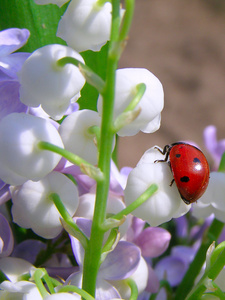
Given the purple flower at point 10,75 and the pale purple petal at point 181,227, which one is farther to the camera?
the pale purple petal at point 181,227

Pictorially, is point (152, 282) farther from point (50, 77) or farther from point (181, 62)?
point (181, 62)

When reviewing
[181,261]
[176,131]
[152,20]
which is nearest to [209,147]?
[181,261]

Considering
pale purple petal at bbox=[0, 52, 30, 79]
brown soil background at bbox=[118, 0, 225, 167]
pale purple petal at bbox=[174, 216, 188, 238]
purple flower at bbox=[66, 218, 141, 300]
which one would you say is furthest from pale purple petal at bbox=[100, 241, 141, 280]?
brown soil background at bbox=[118, 0, 225, 167]

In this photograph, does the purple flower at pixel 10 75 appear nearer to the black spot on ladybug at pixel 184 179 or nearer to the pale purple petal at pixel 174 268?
the black spot on ladybug at pixel 184 179

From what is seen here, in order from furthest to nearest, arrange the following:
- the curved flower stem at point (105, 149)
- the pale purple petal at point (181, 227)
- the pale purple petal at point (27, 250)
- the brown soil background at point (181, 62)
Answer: the brown soil background at point (181, 62) < the pale purple petal at point (181, 227) < the pale purple petal at point (27, 250) < the curved flower stem at point (105, 149)

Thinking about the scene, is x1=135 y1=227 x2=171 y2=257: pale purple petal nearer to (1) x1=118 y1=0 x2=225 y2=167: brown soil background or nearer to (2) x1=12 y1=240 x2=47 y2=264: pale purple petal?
(2) x1=12 y1=240 x2=47 y2=264: pale purple petal

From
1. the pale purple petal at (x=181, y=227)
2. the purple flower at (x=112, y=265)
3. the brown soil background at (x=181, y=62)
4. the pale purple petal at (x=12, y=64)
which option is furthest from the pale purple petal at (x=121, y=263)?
the brown soil background at (x=181, y=62)

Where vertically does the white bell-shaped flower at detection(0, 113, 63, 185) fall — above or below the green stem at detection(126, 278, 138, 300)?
above
